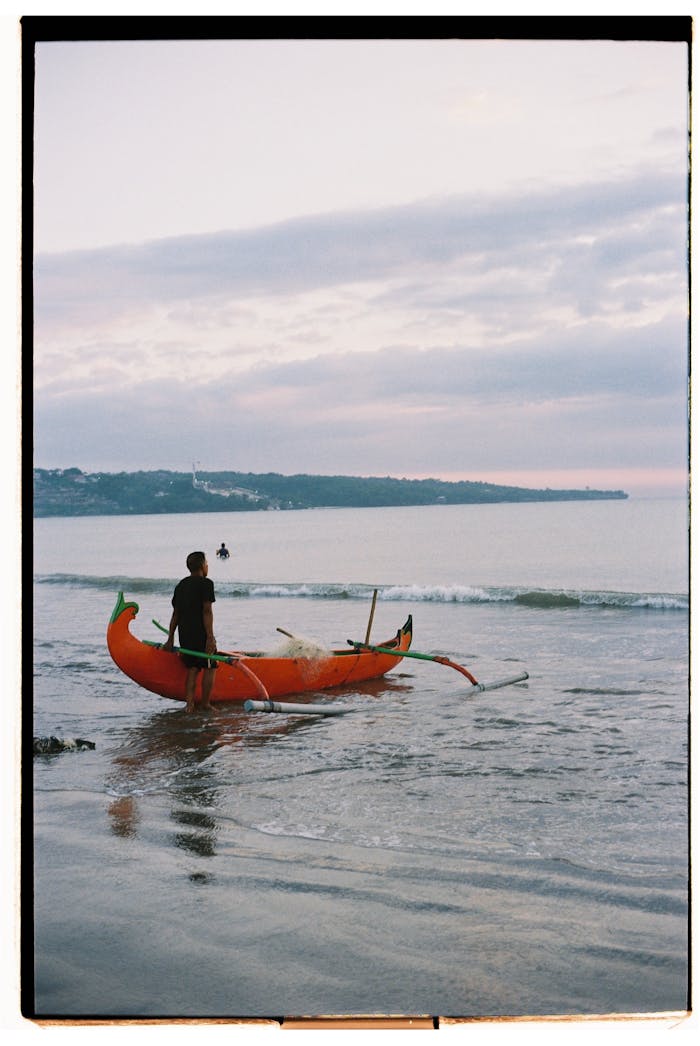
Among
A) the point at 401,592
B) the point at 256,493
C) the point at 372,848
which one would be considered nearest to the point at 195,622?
the point at 256,493

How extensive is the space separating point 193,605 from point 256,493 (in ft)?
4.85

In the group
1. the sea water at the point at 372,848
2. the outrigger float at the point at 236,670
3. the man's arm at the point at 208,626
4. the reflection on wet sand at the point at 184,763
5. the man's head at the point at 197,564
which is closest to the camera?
the sea water at the point at 372,848

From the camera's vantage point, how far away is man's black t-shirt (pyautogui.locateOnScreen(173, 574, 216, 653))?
12.7 ft

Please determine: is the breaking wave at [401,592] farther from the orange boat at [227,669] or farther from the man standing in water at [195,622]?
the man standing in water at [195,622]

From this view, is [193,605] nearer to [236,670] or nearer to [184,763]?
[236,670]

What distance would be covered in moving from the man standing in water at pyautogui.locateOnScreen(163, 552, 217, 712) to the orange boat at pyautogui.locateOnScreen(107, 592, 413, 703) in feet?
0.12

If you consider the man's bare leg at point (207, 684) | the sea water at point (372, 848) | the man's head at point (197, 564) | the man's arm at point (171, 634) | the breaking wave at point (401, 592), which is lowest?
the breaking wave at point (401, 592)

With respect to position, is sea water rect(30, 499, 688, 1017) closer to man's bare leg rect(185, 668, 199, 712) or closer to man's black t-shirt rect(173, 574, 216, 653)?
man's bare leg rect(185, 668, 199, 712)

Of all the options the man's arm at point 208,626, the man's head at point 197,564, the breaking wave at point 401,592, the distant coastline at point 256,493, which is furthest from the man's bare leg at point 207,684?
the breaking wave at point 401,592

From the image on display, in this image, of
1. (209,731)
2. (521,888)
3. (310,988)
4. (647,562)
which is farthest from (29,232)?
(647,562)

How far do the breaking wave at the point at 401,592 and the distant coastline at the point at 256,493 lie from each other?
13.6 ft

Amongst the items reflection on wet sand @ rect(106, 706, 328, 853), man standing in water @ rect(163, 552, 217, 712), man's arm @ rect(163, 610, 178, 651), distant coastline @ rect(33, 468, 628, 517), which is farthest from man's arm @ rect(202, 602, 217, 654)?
distant coastline @ rect(33, 468, 628, 517)

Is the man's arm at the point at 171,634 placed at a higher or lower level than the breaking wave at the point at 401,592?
higher

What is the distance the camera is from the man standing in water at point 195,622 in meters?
3.86
